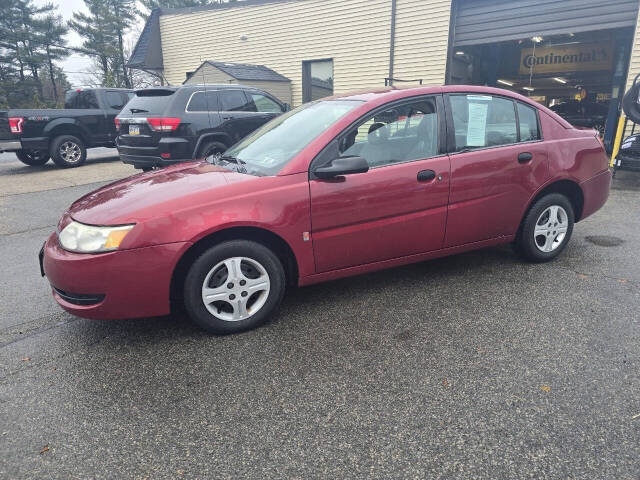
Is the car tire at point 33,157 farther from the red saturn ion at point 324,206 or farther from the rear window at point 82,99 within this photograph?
the red saturn ion at point 324,206

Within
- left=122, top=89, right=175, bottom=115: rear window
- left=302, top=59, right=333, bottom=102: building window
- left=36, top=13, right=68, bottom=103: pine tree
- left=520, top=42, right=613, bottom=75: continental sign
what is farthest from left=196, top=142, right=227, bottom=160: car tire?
left=36, top=13, right=68, bottom=103: pine tree

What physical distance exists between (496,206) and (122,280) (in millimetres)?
2872

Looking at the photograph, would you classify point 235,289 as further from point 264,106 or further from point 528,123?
point 264,106

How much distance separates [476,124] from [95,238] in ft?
9.63

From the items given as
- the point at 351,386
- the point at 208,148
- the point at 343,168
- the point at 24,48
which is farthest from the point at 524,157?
the point at 24,48

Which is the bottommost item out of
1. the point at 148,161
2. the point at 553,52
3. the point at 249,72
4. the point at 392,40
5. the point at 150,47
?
the point at 148,161

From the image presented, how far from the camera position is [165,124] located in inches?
304

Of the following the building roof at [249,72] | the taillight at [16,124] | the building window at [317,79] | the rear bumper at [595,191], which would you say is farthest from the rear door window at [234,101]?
the building window at [317,79]

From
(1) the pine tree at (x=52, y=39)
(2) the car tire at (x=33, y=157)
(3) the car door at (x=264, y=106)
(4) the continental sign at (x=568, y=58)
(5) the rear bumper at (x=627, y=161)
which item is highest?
(1) the pine tree at (x=52, y=39)

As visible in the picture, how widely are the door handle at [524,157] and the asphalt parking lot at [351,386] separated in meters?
0.98

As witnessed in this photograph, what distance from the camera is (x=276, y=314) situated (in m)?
3.35

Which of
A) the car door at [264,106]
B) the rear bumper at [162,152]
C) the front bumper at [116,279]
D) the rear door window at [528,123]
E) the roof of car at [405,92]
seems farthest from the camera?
the car door at [264,106]

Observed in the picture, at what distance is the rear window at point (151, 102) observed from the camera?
7895 millimetres

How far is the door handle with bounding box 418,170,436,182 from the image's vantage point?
3377 millimetres
